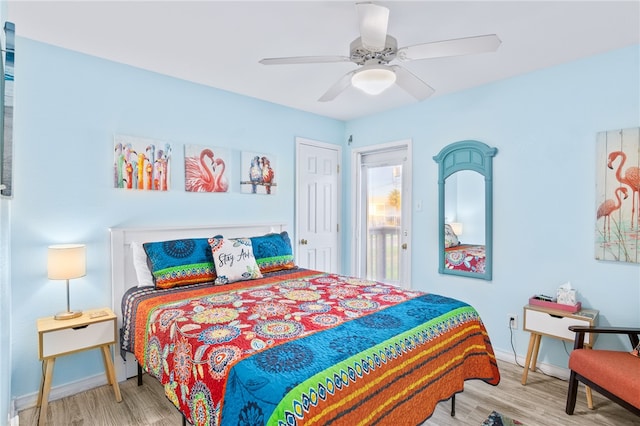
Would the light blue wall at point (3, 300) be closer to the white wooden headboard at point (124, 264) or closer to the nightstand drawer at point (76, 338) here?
the nightstand drawer at point (76, 338)

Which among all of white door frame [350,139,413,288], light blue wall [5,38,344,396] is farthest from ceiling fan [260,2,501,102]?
white door frame [350,139,413,288]

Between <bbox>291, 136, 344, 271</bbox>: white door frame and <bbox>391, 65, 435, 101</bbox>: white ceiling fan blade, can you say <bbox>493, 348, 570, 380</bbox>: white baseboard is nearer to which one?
<bbox>291, 136, 344, 271</bbox>: white door frame

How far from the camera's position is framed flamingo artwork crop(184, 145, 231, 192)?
3.18 metres

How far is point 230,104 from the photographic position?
3.50 metres

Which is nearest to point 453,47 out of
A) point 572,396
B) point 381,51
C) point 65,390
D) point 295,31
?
point 381,51

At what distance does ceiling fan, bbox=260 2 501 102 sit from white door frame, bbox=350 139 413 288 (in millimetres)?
1702

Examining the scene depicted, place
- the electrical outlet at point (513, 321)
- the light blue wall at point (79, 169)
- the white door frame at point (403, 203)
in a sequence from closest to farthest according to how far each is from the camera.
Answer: the light blue wall at point (79, 169)
the electrical outlet at point (513, 321)
the white door frame at point (403, 203)

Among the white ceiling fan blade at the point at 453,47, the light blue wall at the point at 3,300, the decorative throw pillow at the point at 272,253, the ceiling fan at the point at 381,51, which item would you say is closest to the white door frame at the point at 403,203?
the decorative throw pillow at the point at 272,253

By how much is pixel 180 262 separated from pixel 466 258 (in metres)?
2.73

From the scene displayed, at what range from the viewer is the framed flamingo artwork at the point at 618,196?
2.48 metres

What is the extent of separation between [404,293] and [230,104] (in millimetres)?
2528

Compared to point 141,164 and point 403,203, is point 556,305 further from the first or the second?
point 141,164

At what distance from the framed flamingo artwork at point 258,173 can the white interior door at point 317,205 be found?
1.28ft

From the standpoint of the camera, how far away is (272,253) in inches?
126
